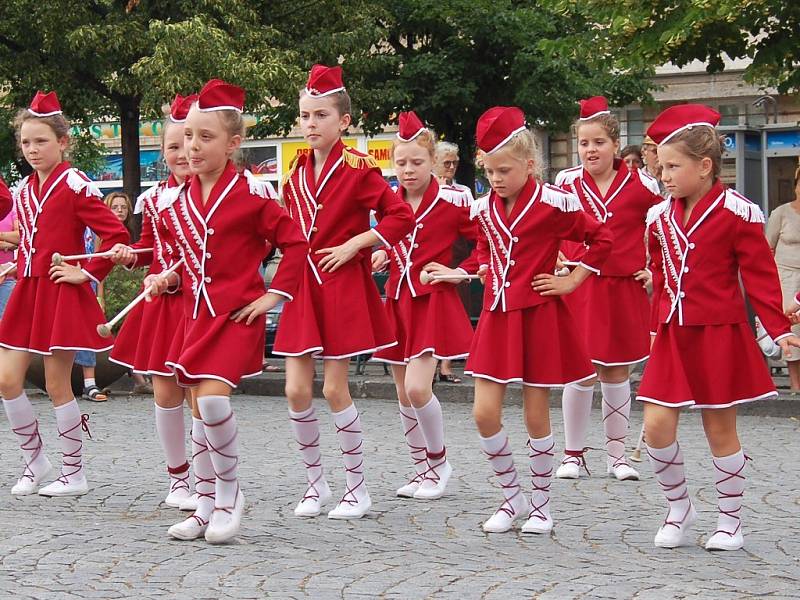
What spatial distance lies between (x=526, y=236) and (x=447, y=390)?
25.5 feet

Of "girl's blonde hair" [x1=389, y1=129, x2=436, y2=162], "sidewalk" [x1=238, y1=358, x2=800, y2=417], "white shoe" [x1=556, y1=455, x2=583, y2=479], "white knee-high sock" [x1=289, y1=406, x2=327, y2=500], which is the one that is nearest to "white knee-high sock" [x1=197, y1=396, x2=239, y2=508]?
"white knee-high sock" [x1=289, y1=406, x2=327, y2=500]

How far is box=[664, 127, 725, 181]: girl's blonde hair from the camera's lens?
6969 millimetres

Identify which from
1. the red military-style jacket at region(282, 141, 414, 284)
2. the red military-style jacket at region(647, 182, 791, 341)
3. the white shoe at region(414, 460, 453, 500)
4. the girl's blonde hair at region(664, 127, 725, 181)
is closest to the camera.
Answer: the red military-style jacket at region(647, 182, 791, 341)

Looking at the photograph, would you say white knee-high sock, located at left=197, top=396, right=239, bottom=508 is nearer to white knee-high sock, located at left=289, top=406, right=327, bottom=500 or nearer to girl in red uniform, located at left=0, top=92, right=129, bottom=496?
white knee-high sock, located at left=289, top=406, right=327, bottom=500

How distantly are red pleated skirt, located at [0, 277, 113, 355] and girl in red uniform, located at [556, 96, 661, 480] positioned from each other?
271cm

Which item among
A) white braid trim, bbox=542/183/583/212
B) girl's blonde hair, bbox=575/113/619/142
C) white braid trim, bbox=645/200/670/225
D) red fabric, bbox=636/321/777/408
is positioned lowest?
red fabric, bbox=636/321/777/408

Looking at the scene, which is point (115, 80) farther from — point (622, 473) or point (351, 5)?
point (622, 473)

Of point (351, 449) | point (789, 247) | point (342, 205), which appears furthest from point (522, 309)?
point (789, 247)

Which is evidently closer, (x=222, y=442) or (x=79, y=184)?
(x=222, y=442)

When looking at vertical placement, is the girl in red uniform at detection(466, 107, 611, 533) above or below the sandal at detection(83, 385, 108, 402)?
above

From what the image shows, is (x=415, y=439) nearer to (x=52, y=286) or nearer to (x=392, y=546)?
(x=392, y=546)

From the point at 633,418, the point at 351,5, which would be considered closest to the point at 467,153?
the point at 351,5

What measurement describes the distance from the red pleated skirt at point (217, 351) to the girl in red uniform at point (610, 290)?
2.78 m

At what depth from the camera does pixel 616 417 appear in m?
9.54
